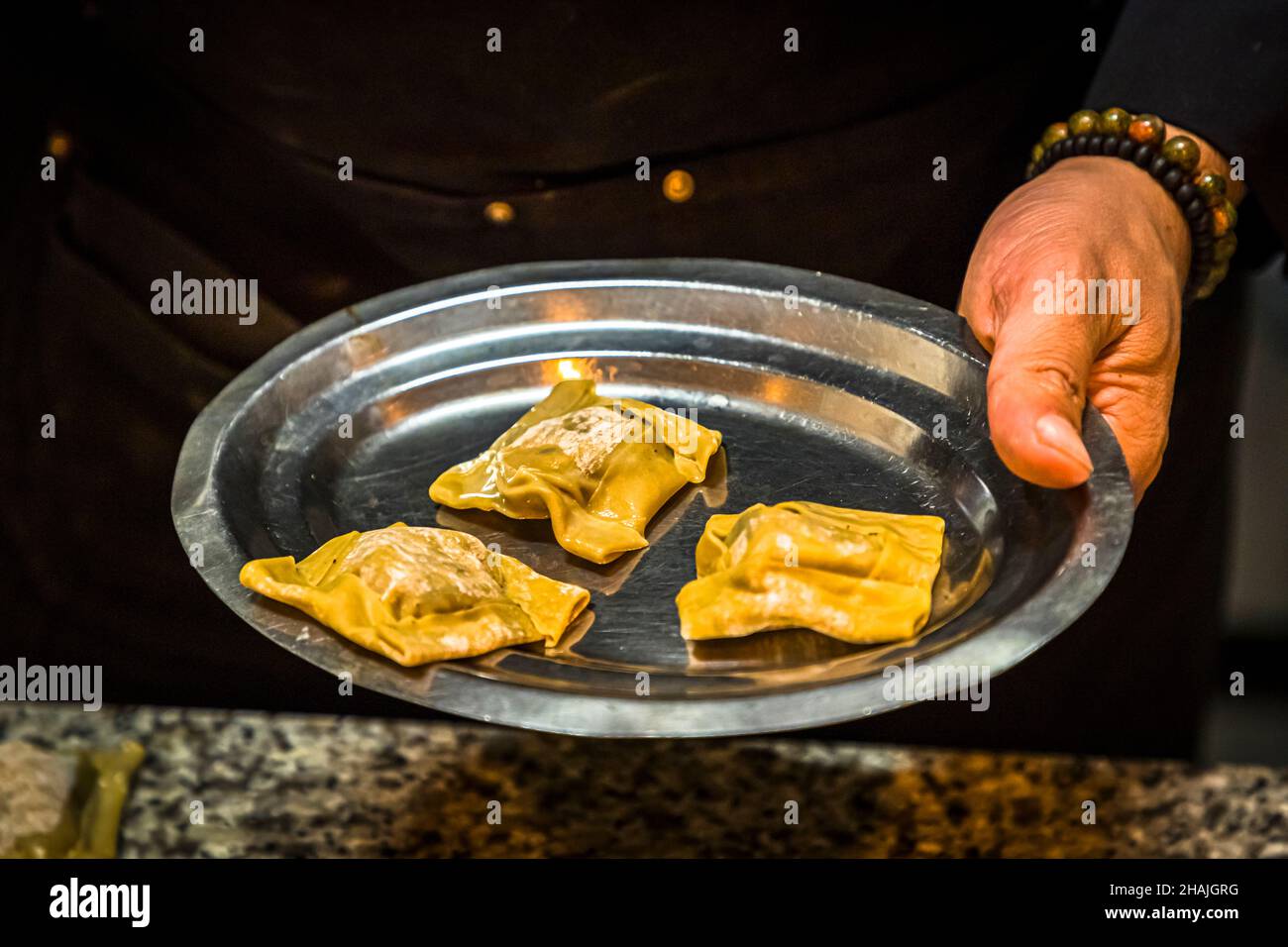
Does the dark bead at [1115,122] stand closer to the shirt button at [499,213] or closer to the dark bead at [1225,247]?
the dark bead at [1225,247]

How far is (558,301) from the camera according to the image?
5.10 feet

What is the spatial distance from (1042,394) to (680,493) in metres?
0.41

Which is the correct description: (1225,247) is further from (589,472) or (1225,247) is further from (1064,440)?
(589,472)

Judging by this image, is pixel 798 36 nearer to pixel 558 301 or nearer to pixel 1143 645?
pixel 558 301

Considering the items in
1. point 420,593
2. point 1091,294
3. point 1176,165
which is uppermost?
point 1176,165

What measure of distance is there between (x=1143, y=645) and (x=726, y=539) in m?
1.44

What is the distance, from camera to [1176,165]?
1.57 meters

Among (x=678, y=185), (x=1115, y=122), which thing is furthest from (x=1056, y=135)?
(x=678, y=185)

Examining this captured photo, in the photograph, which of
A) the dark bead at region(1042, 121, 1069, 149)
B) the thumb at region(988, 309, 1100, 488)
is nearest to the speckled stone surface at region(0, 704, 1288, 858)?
the thumb at region(988, 309, 1100, 488)

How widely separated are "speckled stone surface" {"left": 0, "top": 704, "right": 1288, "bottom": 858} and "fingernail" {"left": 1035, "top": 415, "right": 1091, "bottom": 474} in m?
0.99

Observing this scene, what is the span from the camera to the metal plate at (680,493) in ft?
3.16

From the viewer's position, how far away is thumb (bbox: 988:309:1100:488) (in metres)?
1.06

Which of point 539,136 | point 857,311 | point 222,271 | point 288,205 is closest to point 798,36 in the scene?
point 539,136

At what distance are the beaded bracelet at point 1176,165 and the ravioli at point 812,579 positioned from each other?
778 mm
